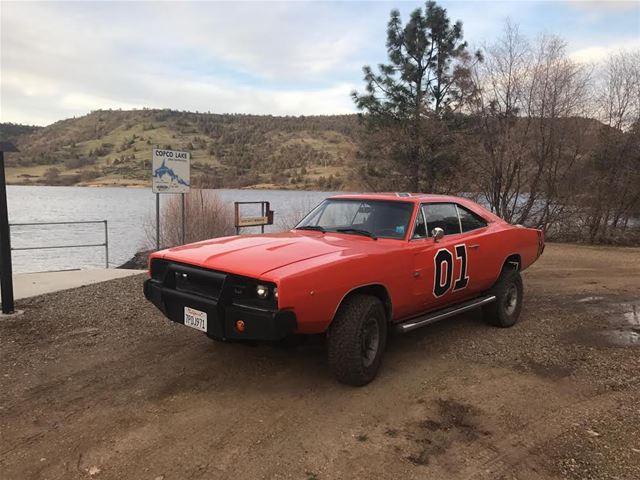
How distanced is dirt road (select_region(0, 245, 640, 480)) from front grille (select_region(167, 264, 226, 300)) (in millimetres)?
824

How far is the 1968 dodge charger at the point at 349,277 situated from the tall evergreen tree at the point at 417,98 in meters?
12.8

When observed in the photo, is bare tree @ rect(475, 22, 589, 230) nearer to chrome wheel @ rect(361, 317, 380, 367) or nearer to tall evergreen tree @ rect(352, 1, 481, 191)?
tall evergreen tree @ rect(352, 1, 481, 191)

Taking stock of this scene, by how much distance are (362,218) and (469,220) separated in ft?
4.81

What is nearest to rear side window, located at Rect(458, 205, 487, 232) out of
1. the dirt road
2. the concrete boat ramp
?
the dirt road

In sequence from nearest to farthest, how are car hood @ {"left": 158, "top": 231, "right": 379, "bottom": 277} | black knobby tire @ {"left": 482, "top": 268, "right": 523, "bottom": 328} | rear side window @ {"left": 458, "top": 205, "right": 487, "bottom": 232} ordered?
car hood @ {"left": 158, "top": 231, "right": 379, "bottom": 277} < rear side window @ {"left": 458, "top": 205, "right": 487, "bottom": 232} < black knobby tire @ {"left": 482, "top": 268, "right": 523, "bottom": 328}

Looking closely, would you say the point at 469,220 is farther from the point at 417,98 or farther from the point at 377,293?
the point at 417,98

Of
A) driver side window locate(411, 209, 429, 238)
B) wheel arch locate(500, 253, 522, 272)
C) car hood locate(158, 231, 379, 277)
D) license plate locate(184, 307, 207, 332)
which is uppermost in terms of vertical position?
driver side window locate(411, 209, 429, 238)

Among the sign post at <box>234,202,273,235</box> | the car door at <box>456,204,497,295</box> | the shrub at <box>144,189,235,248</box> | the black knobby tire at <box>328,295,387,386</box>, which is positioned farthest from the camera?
the shrub at <box>144,189,235,248</box>

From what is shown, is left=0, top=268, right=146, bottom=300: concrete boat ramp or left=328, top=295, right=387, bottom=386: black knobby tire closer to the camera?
left=328, top=295, right=387, bottom=386: black knobby tire

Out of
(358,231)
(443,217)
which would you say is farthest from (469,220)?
(358,231)

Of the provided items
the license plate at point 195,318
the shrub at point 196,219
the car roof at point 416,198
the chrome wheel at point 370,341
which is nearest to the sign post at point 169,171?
the shrub at point 196,219

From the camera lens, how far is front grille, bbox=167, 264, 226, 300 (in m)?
4.05

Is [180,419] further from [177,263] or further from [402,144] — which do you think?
[402,144]

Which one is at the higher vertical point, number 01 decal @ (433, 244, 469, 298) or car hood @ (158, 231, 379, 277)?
car hood @ (158, 231, 379, 277)
